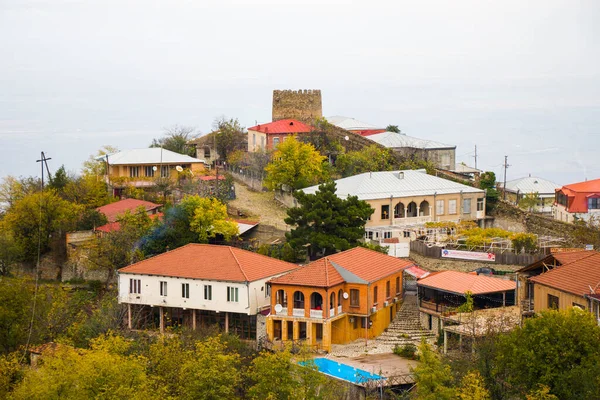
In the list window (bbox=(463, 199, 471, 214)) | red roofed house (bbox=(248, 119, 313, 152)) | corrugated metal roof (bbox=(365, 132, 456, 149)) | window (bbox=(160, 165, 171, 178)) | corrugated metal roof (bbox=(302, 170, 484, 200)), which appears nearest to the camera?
corrugated metal roof (bbox=(302, 170, 484, 200))

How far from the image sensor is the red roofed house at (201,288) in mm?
47969

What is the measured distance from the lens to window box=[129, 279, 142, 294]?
50.2m

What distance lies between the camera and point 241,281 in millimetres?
47531

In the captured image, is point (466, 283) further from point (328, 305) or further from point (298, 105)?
point (298, 105)

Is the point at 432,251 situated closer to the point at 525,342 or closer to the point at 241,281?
the point at 241,281

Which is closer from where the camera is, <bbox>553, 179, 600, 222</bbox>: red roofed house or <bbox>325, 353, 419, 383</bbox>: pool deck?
<bbox>325, 353, 419, 383</bbox>: pool deck

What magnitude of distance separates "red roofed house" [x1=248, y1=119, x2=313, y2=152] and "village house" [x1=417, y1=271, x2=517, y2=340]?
92.3ft

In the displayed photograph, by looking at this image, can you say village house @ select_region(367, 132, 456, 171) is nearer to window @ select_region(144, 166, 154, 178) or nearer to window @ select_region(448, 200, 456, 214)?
window @ select_region(448, 200, 456, 214)

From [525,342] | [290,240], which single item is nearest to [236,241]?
[290,240]

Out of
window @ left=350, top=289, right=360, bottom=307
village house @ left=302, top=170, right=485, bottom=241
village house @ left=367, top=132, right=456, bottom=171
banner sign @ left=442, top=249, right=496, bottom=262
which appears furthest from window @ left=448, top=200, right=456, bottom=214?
window @ left=350, top=289, right=360, bottom=307

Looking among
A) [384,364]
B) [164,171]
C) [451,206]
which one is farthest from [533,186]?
[384,364]

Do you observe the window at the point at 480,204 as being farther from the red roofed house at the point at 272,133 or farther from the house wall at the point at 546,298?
the house wall at the point at 546,298

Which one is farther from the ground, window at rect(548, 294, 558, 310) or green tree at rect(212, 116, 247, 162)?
green tree at rect(212, 116, 247, 162)

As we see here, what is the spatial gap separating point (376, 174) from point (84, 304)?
701 inches
